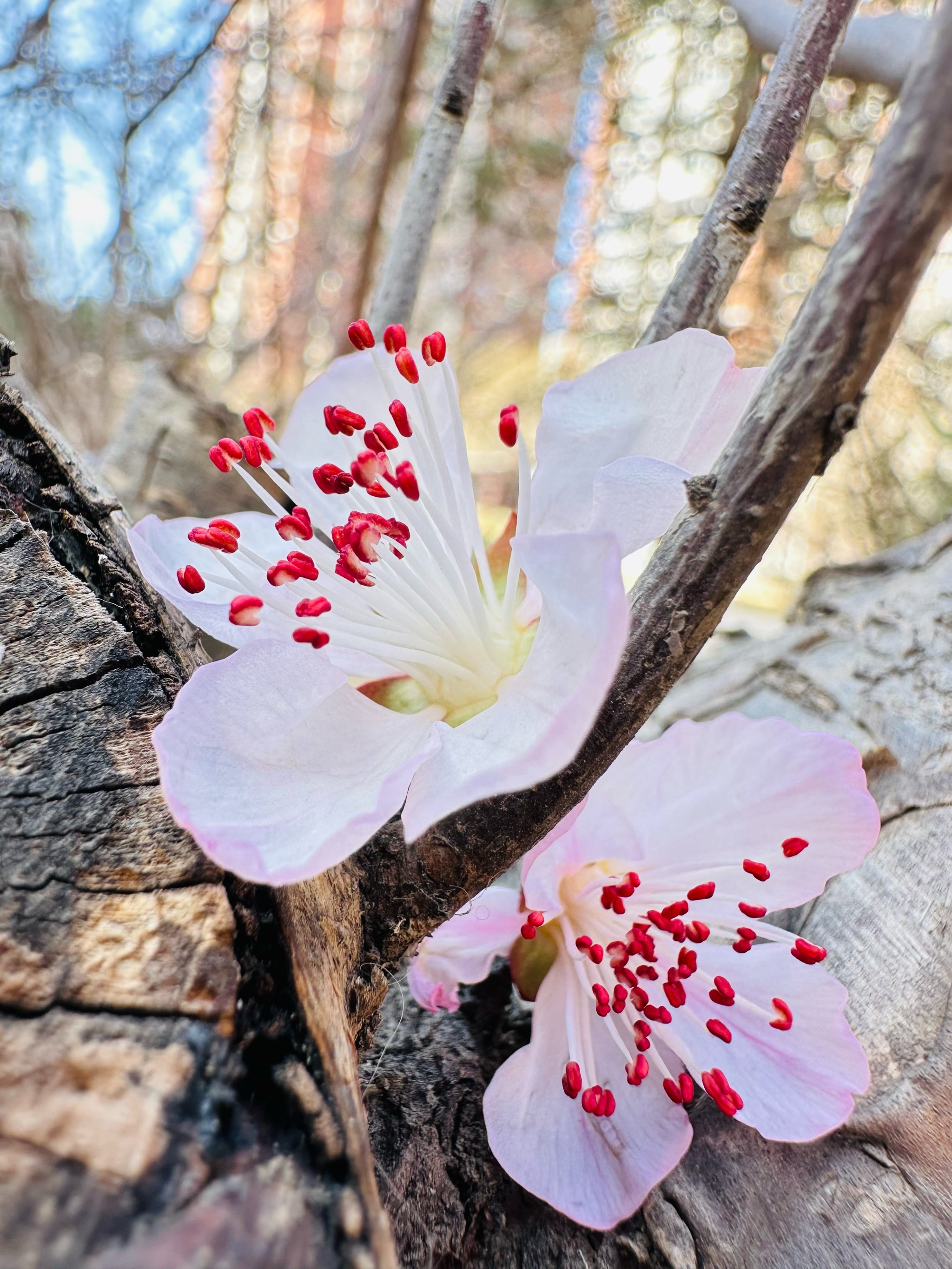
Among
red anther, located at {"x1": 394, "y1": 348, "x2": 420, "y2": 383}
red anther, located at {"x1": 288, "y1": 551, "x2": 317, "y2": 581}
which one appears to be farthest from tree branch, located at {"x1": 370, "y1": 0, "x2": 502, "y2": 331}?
red anther, located at {"x1": 288, "y1": 551, "x2": 317, "y2": 581}

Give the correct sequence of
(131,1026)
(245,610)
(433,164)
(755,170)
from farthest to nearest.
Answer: (433,164) → (755,170) → (245,610) → (131,1026)

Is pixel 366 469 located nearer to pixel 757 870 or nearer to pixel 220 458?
pixel 220 458

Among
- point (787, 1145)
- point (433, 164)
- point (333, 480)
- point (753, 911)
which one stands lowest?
point (787, 1145)

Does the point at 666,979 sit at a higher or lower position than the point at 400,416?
lower

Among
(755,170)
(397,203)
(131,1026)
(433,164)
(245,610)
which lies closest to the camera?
(131,1026)

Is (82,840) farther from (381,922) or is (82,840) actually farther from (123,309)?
(123,309)

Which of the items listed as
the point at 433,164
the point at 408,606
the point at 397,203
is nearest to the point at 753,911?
the point at 408,606
